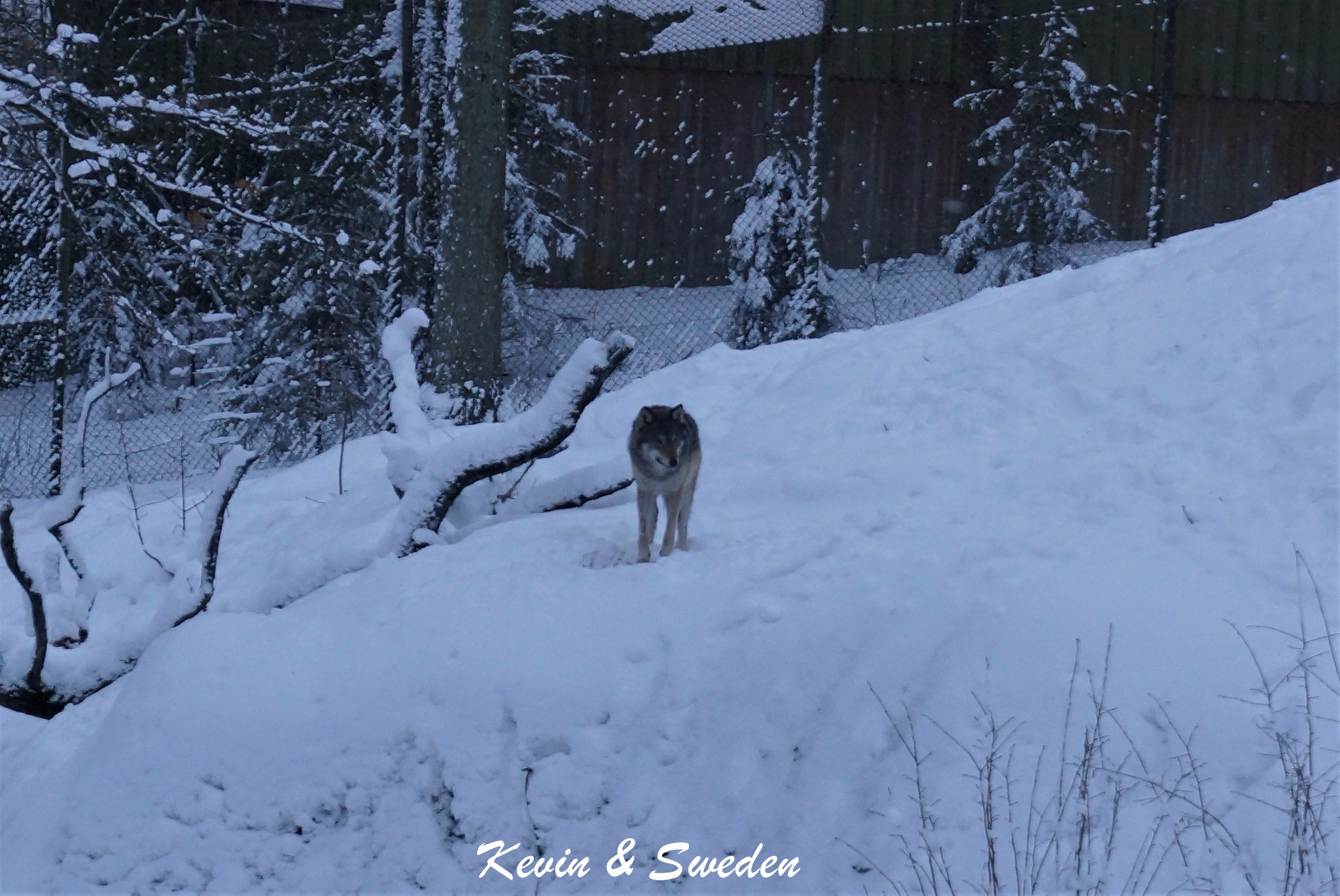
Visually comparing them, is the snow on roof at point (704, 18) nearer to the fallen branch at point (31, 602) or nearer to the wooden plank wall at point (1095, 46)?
the wooden plank wall at point (1095, 46)

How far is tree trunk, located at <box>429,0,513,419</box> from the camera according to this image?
912 centimetres

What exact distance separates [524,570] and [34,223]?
8.32 meters

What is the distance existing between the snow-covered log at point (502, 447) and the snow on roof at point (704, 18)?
9147mm

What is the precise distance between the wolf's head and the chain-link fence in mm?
5786

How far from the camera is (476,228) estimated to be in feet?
30.8

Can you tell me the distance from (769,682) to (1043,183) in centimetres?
995

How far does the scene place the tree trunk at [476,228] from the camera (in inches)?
359

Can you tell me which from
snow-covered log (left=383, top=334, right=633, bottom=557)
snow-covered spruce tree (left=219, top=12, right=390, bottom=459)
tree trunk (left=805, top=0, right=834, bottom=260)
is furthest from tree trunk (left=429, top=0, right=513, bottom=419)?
snow-covered log (left=383, top=334, right=633, bottom=557)

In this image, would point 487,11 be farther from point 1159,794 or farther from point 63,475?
point 1159,794

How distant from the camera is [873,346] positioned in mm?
8102

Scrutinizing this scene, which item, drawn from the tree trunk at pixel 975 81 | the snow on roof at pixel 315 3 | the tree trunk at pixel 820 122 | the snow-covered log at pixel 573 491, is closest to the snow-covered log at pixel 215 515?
the snow-covered log at pixel 573 491

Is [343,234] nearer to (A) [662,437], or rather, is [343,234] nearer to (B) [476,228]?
(B) [476,228]

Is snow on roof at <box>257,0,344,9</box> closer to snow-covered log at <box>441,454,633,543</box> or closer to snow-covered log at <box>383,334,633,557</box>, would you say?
snow-covered log at <box>441,454,633,543</box>

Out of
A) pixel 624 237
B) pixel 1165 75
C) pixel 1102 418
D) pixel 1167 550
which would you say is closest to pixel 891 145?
pixel 624 237
